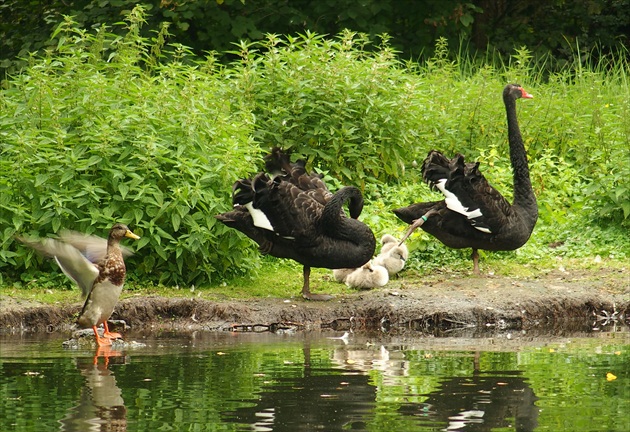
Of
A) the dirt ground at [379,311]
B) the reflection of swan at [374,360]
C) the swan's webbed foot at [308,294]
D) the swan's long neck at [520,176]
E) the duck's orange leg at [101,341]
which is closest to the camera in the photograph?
the reflection of swan at [374,360]

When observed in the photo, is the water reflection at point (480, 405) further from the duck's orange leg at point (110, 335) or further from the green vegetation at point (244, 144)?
the green vegetation at point (244, 144)

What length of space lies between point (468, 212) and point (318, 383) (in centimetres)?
369

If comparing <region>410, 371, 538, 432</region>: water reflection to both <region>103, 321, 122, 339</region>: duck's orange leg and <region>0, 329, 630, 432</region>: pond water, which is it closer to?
<region>0, 329, 630, 432</region>: pond water

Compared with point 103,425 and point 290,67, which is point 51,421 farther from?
point 290,67

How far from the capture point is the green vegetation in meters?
9.74

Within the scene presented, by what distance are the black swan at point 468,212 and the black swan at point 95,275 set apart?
2705 millimetres

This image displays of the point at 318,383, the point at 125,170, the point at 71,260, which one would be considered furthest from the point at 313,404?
the point at 125,170

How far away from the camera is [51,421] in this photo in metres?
5.31

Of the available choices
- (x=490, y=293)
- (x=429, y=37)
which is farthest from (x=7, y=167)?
(x=429, y=37)

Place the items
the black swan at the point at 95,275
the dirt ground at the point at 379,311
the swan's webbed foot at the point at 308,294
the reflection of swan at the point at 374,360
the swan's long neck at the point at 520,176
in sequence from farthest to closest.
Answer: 1. the swan's long neck at the point at 520,176
2. the swan's webbed foot at the point at 308,294
3. the dirt ground at the point at 379,311
4. the black swan at the point at 95,275
5. the reflection of swan at the point at 374,360

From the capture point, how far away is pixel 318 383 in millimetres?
6371

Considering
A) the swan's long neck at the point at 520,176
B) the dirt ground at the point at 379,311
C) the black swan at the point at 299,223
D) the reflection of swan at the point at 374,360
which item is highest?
the swan's long neck at the point at 520,176

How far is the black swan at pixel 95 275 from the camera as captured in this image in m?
8.08

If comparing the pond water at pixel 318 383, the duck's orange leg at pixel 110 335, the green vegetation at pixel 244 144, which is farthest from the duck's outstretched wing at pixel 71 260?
the green vegetation at pixel 244 144
